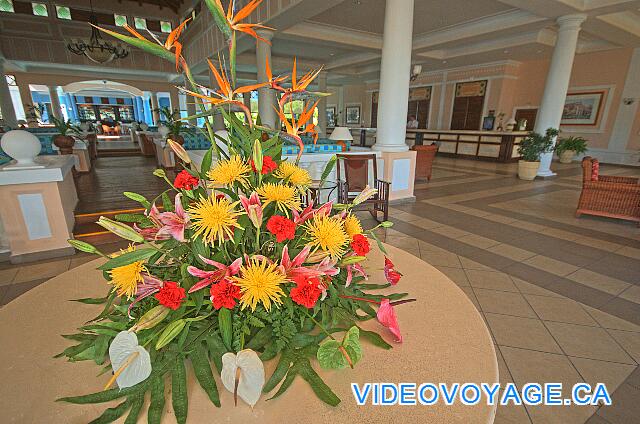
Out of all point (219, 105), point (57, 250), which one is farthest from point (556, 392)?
point (57, 250)

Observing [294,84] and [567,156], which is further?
[567,156]

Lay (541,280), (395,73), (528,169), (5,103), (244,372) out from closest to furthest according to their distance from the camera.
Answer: (244,372) → (541,280) → (395,73) → (528,169) → (5,103)

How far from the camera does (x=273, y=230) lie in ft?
1.95

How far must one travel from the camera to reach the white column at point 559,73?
5.91 m

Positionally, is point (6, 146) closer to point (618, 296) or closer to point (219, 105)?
point (219, 105)

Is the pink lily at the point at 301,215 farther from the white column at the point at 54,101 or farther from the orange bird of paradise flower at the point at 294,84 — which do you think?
the white column at the point at 54,101

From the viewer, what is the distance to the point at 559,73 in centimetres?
634

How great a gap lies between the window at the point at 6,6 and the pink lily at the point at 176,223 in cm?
1588

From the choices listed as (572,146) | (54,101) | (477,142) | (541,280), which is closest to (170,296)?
(541,280)

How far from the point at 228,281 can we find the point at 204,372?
0.69 feet

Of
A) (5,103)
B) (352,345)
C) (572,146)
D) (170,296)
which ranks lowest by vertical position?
(572,146)

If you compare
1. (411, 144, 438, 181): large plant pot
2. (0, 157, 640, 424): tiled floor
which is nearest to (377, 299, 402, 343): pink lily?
(0, 157, 640, 424): tiled floor

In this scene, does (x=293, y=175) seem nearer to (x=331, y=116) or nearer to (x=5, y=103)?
(x=5, y=103)

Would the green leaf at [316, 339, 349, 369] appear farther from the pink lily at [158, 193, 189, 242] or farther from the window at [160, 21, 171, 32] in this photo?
the window at [160, 21, 171, 32]
